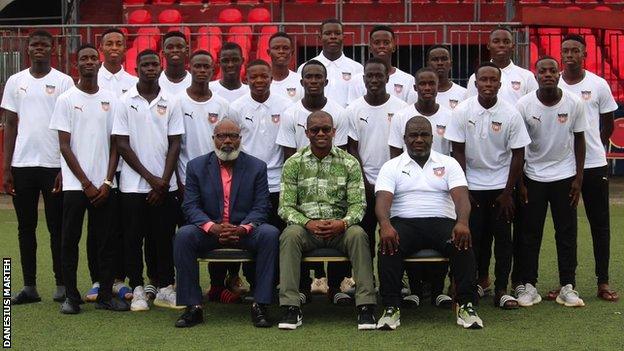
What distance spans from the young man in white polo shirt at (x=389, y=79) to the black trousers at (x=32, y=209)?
8.56ft

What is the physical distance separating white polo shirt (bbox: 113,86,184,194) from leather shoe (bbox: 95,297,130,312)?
0.85 metres

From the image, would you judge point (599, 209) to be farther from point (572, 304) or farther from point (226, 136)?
point (226, 136)

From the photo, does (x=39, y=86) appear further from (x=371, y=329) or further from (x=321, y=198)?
(x=371, y=329)

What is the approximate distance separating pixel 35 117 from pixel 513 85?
3.89 m

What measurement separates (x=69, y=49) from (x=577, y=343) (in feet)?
38.6

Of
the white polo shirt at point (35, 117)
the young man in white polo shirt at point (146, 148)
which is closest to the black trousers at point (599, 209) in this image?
the young man in white polo shirt at point (146, 148)

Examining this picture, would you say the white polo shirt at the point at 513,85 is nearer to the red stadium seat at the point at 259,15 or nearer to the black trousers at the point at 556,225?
the black trousers at the point at 556,225

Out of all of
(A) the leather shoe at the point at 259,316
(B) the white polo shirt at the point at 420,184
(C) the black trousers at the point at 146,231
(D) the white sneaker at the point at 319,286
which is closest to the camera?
(A) the leather shoe at the point at 259,316

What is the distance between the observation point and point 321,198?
8.92 metres

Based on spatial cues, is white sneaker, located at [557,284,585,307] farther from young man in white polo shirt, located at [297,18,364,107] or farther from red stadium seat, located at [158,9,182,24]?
red stadium seat, located at [158,9,182,24]

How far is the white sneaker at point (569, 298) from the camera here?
923cm

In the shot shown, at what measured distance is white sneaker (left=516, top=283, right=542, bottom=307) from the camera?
9289mm

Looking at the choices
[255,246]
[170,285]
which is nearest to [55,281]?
[170,285]

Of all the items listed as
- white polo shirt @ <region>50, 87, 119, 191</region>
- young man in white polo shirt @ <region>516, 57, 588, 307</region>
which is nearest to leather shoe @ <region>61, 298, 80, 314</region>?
white polo shirt @ <region>50, 87, 119, 191</region>
